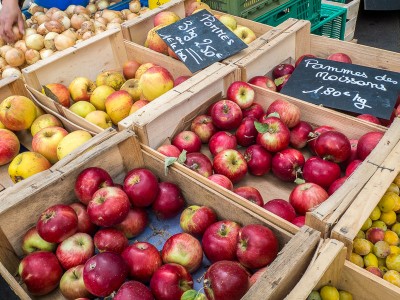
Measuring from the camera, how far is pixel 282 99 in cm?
206

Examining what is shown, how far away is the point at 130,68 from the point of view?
2570 mm

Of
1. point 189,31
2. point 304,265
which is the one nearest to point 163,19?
point 189,31

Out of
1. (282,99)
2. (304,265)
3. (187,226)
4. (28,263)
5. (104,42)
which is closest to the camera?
(304,265)

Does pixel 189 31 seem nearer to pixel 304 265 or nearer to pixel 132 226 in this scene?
pixel 132 226

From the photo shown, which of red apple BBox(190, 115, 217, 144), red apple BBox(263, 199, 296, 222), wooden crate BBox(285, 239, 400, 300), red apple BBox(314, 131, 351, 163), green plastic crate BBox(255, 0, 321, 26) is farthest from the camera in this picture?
green plastic crate BBox(255, 0, 321, 26)

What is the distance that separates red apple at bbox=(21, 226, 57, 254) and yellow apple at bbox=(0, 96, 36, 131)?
861 millimetres

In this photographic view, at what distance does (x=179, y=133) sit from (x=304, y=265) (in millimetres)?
1014

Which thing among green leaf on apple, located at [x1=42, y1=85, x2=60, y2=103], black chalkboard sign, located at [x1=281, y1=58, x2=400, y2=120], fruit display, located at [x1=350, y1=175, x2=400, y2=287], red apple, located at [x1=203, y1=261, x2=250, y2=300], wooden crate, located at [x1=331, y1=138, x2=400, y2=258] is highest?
wooden crate, located at [x1=331, y1=138, x2=400, y2=258]

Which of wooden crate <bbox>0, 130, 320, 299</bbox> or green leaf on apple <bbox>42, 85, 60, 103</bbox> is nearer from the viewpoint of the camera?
wooden crate <bbox>0, 130, 320, 299</bbox>

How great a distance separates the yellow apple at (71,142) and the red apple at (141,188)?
1.28 feet

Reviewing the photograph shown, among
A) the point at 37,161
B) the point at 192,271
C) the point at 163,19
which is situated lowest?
the point at 192,271

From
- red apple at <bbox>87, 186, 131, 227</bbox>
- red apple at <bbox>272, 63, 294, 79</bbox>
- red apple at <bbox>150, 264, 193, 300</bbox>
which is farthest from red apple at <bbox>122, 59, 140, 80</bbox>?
red apple at <bbox>150, 264, 193, 300</bbox>

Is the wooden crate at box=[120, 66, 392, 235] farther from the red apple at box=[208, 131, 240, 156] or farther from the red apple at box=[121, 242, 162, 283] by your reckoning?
the red apple at box=[121, 242, 162, 283]

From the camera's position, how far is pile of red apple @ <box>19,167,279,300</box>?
1.29m
